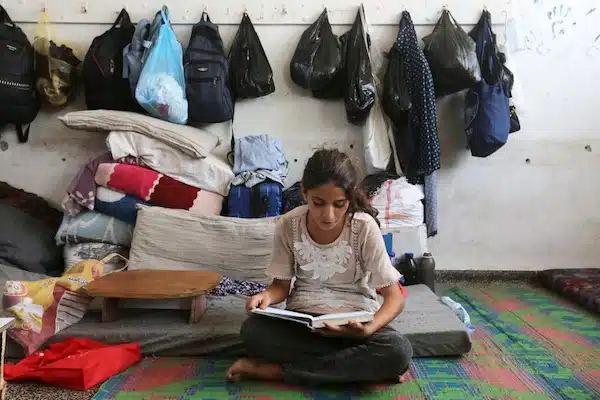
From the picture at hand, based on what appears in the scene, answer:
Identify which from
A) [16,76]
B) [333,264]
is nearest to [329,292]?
[333,264]

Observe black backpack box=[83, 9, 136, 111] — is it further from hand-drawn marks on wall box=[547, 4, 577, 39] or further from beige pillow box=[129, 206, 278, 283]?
hand-drawn marks on wall box=[547, 4, 577, 39]

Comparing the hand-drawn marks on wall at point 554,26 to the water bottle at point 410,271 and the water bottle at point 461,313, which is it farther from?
the water bottle at point 461,313

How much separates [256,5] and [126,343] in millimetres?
1906

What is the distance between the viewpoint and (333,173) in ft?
5.26

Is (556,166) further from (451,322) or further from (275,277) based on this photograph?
(275,277)

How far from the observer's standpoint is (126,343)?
1979 millimetres

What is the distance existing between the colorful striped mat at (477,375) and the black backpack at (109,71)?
1479 mm

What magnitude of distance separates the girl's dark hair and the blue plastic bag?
4.11ft

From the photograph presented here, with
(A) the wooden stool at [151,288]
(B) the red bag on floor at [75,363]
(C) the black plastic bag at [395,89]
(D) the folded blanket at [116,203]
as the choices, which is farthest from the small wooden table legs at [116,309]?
(C) the black plastic bag at [395,89]

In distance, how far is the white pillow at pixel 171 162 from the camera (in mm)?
2709

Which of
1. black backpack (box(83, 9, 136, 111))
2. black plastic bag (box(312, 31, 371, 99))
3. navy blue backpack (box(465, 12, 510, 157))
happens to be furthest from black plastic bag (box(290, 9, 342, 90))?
black backpack (box(83, 9, 136, 111))

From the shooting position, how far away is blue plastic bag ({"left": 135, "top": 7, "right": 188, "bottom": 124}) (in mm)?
2623

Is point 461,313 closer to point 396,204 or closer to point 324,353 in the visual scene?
point 396,204

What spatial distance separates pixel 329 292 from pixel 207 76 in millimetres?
1452
